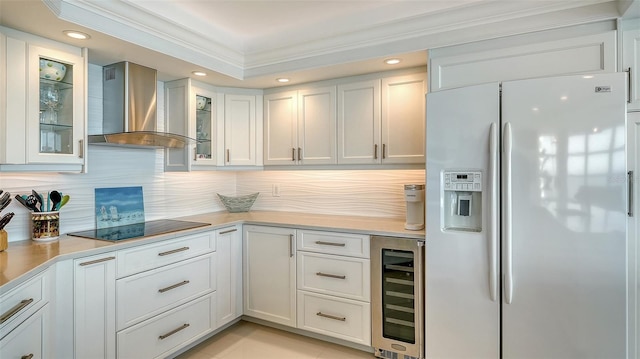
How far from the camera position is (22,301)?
4.64 ft

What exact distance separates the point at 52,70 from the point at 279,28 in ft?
5.20

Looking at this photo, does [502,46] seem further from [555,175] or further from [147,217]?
[147,217]

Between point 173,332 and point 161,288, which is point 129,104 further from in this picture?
point 173,332

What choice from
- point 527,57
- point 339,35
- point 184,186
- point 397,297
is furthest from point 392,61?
point 184,186

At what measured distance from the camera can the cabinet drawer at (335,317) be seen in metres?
2.46

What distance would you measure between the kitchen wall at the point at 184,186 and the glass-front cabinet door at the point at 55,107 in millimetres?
363

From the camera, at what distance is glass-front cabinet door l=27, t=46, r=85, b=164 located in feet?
6.27

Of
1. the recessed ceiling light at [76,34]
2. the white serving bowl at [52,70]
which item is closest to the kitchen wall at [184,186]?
the white serving bowl at [52,70]

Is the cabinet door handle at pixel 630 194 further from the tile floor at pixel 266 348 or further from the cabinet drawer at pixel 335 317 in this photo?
the tile floor at pixel 266 348

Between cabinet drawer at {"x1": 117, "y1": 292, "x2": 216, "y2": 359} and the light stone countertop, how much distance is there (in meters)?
0.53

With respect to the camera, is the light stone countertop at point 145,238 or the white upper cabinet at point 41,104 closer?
the light stone countertop at point 145,238

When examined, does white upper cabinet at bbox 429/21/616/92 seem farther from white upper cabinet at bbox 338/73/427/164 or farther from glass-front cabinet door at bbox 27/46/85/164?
glass-front cabinet door at bbox 27/46/85/164

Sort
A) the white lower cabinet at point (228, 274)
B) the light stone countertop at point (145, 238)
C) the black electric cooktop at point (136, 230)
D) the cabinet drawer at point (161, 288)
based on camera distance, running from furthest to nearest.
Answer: the white lower cabinet at point (228, 274), the black electric cooktop at point (136, 230), the cabinet drawer at point (161, 288), the light stone countertop at point (145, 238)

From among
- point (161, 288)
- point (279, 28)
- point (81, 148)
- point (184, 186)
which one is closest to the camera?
point (81, 148)
